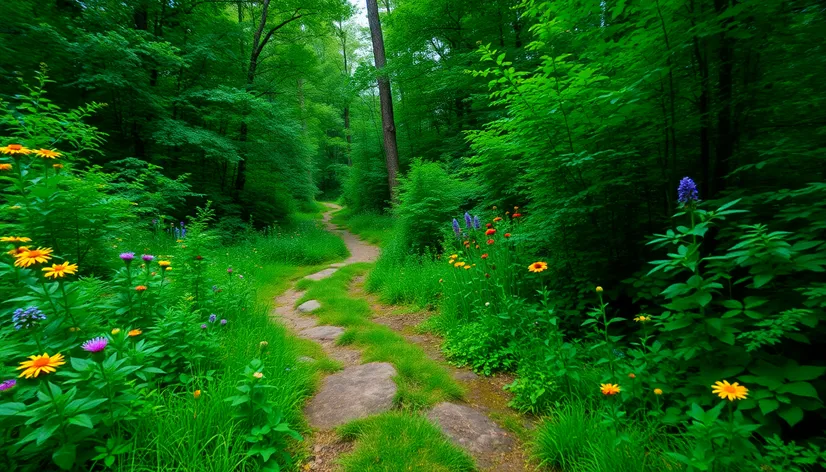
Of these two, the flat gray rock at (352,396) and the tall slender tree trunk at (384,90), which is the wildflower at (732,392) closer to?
the flat gray rock at (352,396)

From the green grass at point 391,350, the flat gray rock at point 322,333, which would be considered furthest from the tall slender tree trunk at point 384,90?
the flat gray rock at point 322,333

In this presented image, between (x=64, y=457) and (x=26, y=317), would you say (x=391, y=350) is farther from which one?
(x=26, y=317)

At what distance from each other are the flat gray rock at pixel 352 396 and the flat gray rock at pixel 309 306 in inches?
68.4

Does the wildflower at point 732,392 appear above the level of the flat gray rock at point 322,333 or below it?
above

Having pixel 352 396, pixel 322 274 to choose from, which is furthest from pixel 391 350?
pixel 322 274

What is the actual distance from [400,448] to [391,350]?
1.18m

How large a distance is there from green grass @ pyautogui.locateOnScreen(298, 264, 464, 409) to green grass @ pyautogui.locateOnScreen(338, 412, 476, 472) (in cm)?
26

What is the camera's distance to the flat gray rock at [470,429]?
1.67 meters

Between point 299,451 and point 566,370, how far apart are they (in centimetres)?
158

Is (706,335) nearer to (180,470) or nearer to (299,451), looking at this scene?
(299,451)

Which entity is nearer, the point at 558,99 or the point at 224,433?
the point at 224,433

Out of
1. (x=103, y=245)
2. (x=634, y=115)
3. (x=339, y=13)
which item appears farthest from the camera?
(x=339, y=13)

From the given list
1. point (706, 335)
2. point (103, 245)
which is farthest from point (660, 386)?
point (103, 245)

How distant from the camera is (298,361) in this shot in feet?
7.89
